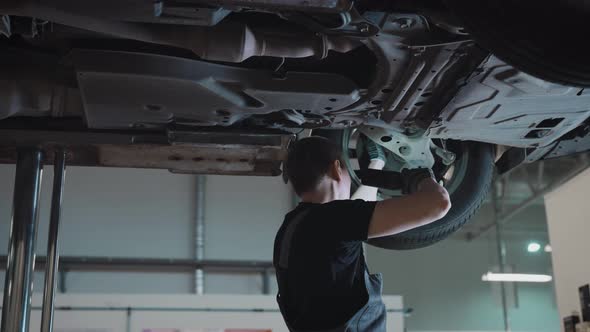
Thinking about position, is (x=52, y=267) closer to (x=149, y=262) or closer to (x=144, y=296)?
(x=144, y=296)

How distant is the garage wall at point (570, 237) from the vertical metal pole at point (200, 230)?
4.44 meters

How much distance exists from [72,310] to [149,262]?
2149 mm

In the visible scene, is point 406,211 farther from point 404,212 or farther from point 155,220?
point 155,220

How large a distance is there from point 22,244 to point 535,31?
6.74ft

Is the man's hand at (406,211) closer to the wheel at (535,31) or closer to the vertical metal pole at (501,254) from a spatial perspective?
the wheel at (535,31)

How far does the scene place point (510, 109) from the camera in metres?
2.56

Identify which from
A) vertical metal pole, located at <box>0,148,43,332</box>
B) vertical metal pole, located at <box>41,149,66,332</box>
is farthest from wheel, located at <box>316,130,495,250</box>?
vertical metal pole, located at <box>0,148,43,332</box>

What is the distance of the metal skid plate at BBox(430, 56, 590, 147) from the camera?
7.61ft

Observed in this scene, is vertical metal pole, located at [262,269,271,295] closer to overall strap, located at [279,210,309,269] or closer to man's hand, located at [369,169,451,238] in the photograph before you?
overall strap, located at [279,210,309,269]

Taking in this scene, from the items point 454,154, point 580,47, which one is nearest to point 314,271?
point 580,47

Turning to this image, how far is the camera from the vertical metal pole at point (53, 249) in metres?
2.78

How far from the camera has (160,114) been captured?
99.6 inches

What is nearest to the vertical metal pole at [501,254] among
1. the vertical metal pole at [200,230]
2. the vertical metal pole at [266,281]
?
the vertical metal pole at [266,281]

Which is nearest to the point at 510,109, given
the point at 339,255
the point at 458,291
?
the point at 339,255
